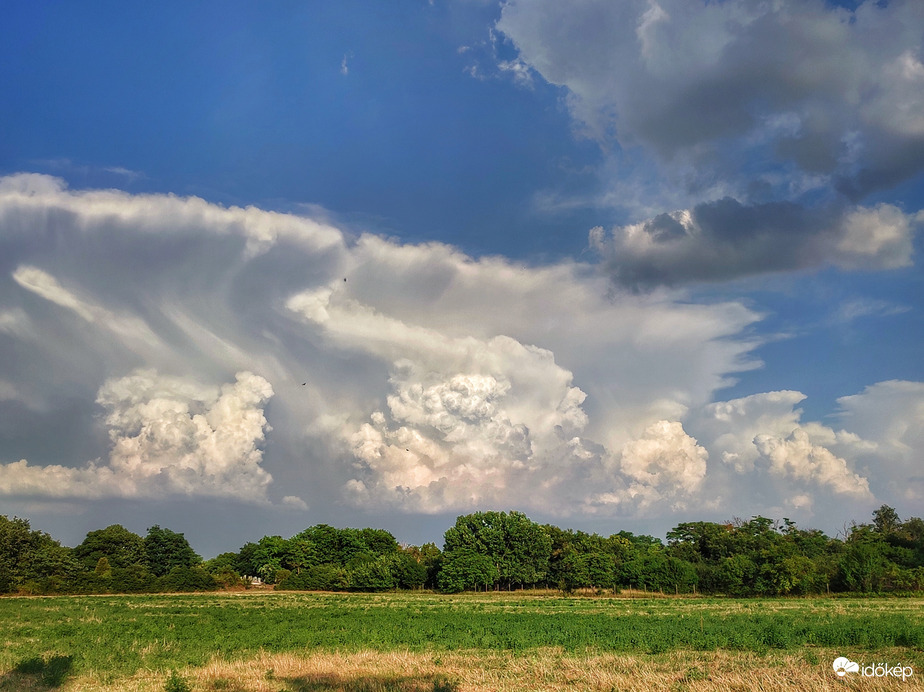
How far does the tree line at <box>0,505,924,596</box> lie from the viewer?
298ft

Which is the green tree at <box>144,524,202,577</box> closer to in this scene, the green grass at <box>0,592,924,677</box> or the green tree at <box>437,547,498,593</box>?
the green tree at <box>437,547,498,593</box>

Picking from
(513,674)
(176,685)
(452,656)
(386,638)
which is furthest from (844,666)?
(176,685)

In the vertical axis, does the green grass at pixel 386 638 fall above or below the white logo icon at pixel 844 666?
below

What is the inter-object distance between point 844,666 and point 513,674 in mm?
10719

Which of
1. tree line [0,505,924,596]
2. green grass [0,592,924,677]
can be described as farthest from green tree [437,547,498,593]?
green grass [0,592,924,677]

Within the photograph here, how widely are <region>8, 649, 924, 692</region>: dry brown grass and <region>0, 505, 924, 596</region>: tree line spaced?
260ft

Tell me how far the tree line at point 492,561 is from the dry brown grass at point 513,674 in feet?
260

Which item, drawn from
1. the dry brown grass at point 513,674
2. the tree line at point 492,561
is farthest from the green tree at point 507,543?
the dry brown grass at point 513,674

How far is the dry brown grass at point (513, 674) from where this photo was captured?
17641 millimetres

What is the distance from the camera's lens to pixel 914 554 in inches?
3905

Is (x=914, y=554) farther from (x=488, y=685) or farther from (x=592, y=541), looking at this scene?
(x=488, y=685)

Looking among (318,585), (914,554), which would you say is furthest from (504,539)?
(914,554)

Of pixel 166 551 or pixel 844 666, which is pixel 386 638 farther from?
pixel 166 551

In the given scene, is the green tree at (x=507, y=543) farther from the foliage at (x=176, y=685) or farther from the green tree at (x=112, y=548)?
the foliage at (x=176, y=685)
